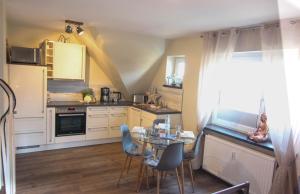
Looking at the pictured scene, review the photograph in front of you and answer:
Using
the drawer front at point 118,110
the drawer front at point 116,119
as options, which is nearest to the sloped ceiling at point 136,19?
the drawer front at point 118,110

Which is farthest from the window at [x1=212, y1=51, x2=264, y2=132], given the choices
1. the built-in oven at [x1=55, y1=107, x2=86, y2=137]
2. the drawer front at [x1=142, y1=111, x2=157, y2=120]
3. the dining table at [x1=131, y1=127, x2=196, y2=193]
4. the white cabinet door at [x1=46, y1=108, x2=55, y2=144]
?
the white cabinet door at [x1=46, y1=108, x2=55, y2=144]

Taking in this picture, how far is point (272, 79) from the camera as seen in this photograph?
2.86m

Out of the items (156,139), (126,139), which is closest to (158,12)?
(156,139)

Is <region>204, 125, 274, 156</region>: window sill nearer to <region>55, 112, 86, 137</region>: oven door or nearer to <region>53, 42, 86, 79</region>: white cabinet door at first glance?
<region>55, 112, 86, 137</region>: oven door

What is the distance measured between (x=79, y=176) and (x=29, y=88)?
1.82m

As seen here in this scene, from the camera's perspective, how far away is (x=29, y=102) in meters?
4.12

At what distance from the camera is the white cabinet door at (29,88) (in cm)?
396

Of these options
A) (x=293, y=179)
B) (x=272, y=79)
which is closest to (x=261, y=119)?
(x=272, y=79)

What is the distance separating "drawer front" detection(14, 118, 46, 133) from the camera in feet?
13.5

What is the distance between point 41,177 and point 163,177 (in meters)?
1.81

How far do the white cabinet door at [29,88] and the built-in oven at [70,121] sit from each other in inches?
13.6

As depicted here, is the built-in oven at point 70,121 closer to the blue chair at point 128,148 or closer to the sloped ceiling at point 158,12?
the blue chair at point 128,148

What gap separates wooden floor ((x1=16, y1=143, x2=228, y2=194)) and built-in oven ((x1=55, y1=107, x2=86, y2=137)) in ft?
1.31

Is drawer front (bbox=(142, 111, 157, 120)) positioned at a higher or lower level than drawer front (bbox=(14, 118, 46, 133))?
higher
